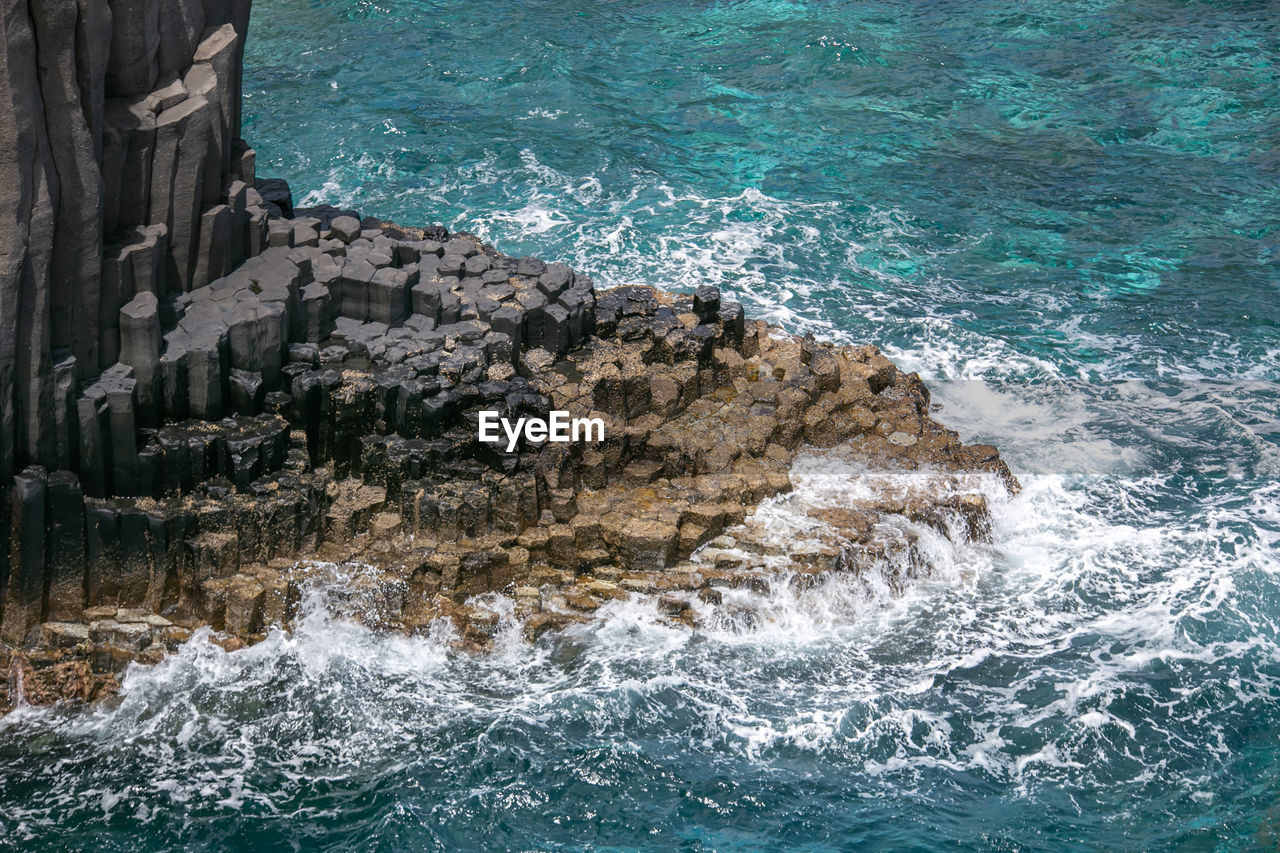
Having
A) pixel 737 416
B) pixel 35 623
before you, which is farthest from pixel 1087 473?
pixel 35 623

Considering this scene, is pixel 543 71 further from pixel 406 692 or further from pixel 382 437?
pixel 406 692

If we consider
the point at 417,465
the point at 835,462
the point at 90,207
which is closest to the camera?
the point at 90,207

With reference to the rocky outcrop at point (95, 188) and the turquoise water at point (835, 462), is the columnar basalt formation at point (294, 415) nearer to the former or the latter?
the rocky outcrop at point (95, 188)

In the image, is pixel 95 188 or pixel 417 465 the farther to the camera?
pixel 417 465

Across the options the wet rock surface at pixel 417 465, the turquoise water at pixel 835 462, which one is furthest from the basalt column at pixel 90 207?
the turquoise water at pixel 835 462

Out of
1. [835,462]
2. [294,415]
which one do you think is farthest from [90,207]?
[835,462]

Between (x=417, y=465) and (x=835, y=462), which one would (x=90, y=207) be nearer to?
(x=417, y=465)
